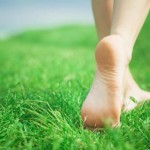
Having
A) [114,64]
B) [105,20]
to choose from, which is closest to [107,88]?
[114,64]

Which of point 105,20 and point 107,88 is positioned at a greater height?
point 105,20

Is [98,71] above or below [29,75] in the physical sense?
above

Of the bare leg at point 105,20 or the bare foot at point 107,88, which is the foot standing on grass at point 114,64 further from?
the bare leg at point 105,20

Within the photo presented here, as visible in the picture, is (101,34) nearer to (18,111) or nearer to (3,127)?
(18,111)

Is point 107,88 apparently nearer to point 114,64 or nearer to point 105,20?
point 114,64

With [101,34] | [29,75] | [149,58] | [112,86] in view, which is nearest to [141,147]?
[112,86]

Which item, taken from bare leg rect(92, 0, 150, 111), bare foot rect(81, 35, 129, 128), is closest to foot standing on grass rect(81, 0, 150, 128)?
bare foot rect(81, 35, 129, 128)

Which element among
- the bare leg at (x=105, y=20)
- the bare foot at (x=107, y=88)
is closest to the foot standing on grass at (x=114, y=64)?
the bare foot at (x=107, y=88)

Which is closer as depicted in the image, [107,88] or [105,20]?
[107,88]
